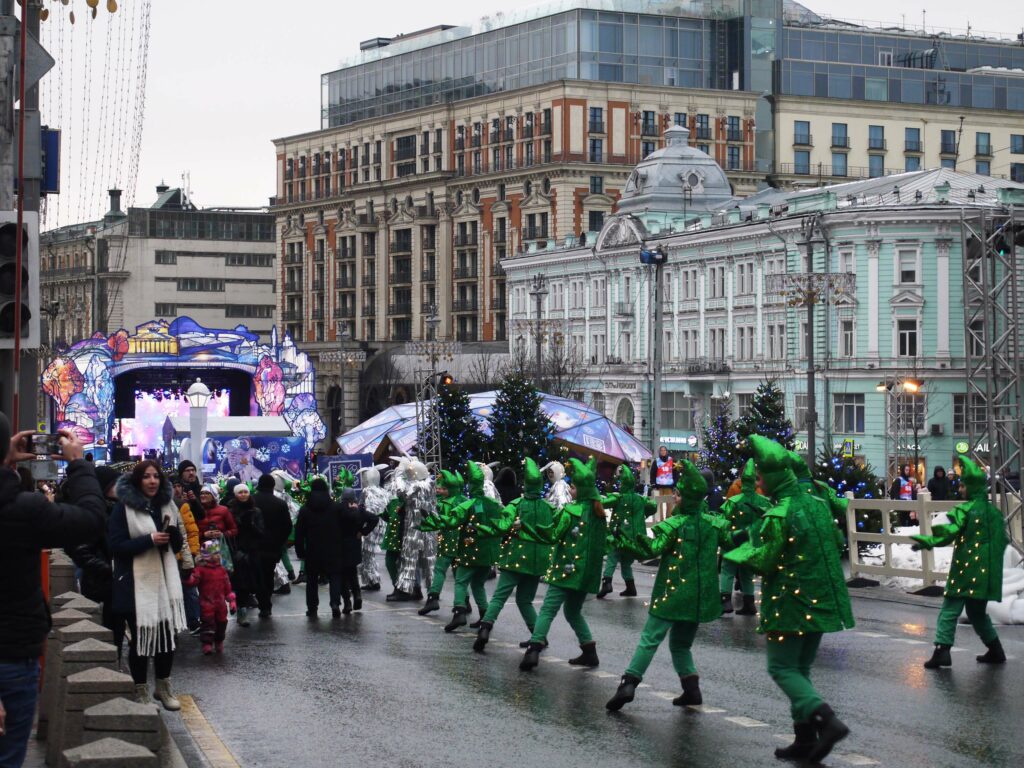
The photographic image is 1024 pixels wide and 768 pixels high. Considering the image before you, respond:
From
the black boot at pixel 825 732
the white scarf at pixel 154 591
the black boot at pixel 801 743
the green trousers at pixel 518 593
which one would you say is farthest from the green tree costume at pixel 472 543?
the black boot at pixel 825 732

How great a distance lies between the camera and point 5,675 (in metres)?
6.73

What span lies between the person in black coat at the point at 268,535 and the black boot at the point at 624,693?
7591 millimetres

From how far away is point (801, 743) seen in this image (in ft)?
34.5

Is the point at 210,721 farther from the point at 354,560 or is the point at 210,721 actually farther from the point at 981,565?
the point at 354,560

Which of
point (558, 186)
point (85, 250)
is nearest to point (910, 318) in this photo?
point (558, 186)

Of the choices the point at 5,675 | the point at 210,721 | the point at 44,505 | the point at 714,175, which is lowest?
the point at 210,721

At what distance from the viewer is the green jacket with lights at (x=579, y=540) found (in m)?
14.3

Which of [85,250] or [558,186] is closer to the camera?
[558,186]

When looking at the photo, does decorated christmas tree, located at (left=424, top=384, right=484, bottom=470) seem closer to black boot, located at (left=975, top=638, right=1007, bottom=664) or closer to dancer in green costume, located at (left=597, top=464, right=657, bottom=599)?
dancer in green costume, located at (left=597, top=464, right=657, bottom=599)

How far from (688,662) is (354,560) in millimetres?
7727

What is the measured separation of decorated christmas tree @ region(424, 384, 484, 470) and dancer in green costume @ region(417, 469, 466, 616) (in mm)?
23239

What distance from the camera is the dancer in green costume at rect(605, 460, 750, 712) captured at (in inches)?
483

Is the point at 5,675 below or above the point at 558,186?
below

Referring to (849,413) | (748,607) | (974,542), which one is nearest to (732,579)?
(748,607)
